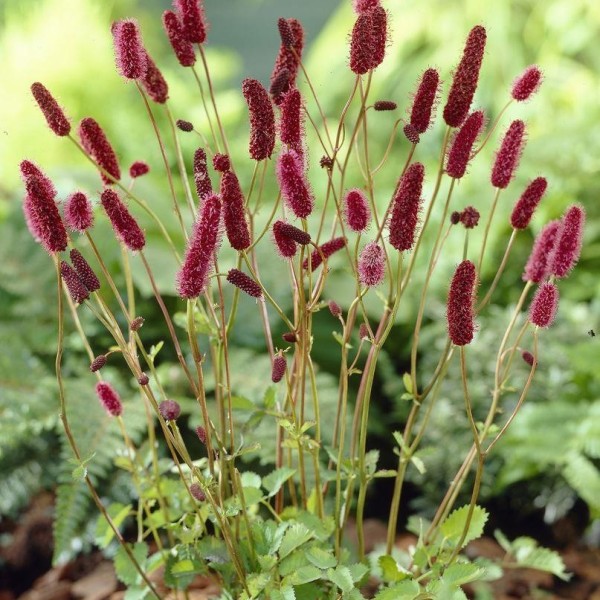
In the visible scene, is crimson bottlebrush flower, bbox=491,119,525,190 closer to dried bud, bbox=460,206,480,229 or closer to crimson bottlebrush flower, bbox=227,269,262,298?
dried bud, bbox=460,206,480,229

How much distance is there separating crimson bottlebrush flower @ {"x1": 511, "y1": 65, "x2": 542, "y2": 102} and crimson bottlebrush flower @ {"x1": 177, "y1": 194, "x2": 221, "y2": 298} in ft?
0.94

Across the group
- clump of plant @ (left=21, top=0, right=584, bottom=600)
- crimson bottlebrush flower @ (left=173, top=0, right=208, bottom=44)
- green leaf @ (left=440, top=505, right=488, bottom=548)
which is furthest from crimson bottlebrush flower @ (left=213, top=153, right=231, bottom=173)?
green leaf @ (left=440, top=505, right=488, bottom=548)

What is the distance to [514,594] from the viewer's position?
116 centimetres

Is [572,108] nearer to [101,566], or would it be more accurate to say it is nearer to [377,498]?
[377,498]

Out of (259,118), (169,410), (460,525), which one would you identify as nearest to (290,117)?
(259,118)

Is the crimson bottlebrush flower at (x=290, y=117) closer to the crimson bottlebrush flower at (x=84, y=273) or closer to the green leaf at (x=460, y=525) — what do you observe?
the crimson bottlebrush flower at (x=84, y=273)

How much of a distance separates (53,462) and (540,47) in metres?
2.37

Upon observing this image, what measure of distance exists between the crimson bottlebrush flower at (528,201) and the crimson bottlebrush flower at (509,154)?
0.07ft

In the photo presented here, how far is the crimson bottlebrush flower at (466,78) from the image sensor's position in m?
0.65

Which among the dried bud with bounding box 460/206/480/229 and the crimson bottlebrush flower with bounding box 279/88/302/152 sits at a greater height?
the crimson bottlebrush flower with bounding box 279/88/302/152

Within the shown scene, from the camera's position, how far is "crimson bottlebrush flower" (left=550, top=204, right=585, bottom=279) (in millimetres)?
666

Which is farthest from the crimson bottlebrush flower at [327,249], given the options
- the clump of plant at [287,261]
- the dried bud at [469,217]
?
the dried bud at [469,217]

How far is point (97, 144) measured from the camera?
2.31 ft

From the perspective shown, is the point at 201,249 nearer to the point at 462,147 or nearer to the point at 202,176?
the point at 202,176
